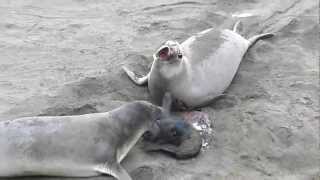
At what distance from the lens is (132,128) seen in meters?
3.99

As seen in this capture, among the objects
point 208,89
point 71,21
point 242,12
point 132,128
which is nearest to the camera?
point 132,128

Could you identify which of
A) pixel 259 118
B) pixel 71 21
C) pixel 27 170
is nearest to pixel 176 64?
pixel 259 118

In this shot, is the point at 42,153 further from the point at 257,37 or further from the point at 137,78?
the point at 257,37

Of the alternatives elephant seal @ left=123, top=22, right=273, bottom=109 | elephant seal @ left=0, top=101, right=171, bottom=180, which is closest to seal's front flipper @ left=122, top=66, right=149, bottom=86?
elephant seal @ left=123, top=22, right=273, bottom=109

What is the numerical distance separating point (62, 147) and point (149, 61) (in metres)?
1.86

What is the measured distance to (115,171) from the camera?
369 cm

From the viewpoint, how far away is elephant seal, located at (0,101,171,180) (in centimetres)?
366

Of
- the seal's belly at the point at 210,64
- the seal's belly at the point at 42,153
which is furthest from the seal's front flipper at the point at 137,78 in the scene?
the seal's belly at the point at 42,153

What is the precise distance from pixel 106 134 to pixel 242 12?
3237mm

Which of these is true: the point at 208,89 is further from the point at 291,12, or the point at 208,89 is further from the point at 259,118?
the point at 291,12

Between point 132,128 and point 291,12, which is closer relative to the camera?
point 132,128

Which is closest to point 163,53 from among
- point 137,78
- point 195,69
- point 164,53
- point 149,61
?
point 164,53

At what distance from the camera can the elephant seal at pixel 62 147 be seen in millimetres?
3660

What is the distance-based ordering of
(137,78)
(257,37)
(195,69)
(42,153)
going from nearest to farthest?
1. (42,153)
2. (195,69)
3. (137,78)
4. (257,37)
